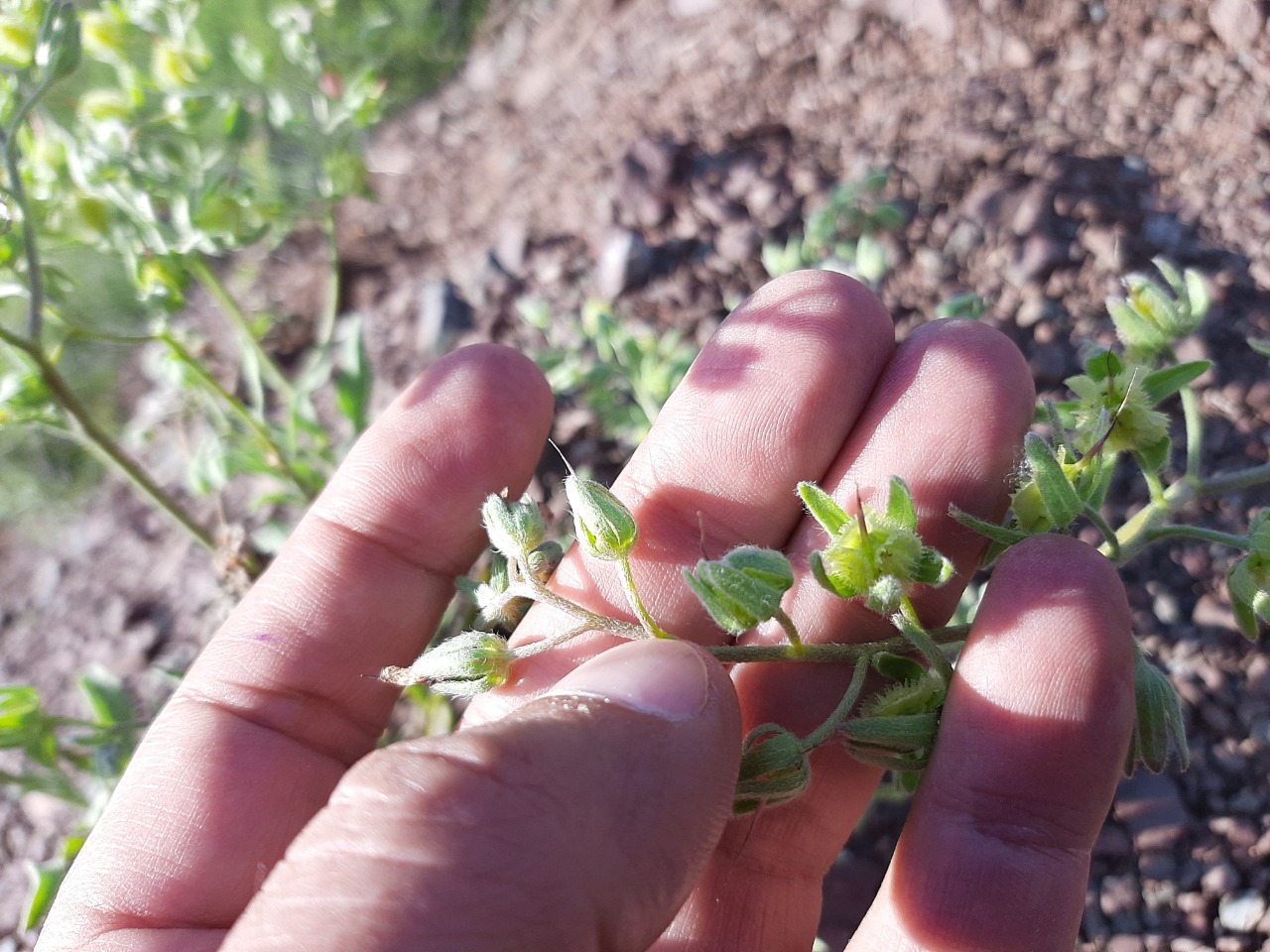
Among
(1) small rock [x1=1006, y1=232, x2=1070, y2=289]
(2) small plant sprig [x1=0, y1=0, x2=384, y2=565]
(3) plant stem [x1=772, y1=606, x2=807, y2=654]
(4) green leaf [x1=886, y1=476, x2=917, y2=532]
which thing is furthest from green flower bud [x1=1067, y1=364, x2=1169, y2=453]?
(2) small plant sprig [x1=0, y1=0, x2=384, y2=565]

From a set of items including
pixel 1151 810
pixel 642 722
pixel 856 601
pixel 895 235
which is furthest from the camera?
pixel 895 235

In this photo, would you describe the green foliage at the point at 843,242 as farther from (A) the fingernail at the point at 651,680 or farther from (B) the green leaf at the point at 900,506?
(A) the fingernail at the point at 651,680

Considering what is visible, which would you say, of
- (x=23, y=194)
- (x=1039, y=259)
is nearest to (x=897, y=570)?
(x=1039, y=259)

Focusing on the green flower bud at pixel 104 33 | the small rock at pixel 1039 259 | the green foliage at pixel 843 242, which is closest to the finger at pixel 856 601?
the green foliage at pixel 843 242

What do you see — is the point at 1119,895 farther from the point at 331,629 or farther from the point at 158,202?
the point at 158,202

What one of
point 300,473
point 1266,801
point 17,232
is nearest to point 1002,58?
point 1266,801

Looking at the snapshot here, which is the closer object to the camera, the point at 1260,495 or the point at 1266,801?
the point at 1266,801

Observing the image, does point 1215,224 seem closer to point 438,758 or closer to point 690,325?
point 690,325
